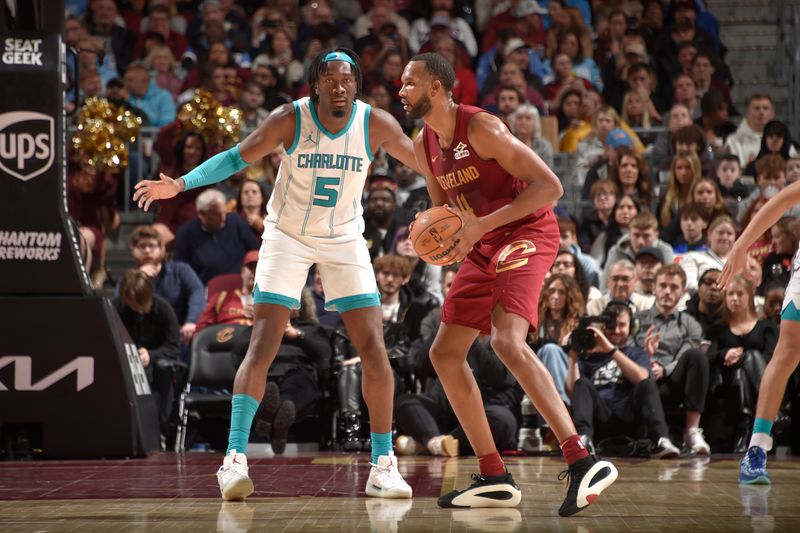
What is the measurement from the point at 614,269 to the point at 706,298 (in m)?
0.74

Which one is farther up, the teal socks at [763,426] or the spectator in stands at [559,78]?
the spectator in stands at [559,78]

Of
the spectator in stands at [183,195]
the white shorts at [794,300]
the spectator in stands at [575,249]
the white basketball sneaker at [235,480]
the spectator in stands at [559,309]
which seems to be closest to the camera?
the white basketball sneaker at [235,480]

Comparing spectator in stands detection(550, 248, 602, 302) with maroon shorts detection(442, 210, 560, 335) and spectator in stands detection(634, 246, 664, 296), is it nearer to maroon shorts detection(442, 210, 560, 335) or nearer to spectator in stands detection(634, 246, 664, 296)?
spectator in stands detection(634, 246, 664, 296)

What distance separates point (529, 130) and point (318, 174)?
561 cm

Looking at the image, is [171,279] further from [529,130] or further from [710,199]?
[710,199]

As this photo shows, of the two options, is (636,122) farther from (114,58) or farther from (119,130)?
(114,58)

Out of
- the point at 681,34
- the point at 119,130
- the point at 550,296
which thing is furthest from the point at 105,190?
the point at 681,34

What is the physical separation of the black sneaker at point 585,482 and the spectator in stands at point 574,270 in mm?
4012

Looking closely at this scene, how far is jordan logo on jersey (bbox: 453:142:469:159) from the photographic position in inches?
198

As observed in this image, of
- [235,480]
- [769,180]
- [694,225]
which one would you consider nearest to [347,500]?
[235,480]

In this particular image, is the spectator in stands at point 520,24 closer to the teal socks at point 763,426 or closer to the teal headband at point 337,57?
the teal socks at point 763,426

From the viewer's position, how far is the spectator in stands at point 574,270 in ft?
28.6

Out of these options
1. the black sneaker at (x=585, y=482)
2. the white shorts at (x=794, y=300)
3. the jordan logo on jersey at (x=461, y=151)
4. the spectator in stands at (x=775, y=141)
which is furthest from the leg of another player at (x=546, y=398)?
the spectator in stands at (x=775, y=141)

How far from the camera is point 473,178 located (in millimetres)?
5062
